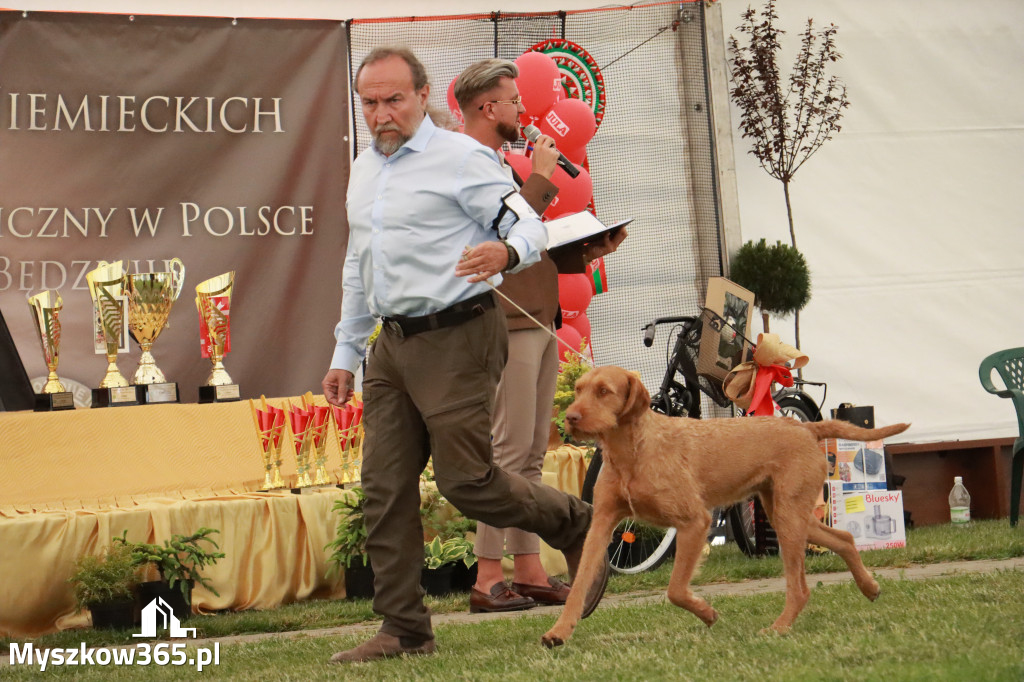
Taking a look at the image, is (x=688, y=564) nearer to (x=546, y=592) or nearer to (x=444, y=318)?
(x=444, y=318)

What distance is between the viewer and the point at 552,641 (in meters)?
3.23

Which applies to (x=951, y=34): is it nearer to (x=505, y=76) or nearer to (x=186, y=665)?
(x=505, y=76)

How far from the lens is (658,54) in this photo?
26.5 feet

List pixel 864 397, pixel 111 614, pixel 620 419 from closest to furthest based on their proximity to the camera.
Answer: pixel 620 419 < pixel 111 614 < pixel 864 397

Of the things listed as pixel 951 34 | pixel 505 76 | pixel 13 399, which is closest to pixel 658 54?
pixel 951 34

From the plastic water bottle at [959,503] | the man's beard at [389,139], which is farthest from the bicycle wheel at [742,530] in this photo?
the man's beard at [389,139]

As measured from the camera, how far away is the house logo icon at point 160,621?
4445 mm

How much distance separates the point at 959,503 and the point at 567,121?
3543 millimetres

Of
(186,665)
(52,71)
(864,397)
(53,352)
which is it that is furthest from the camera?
(864,397)

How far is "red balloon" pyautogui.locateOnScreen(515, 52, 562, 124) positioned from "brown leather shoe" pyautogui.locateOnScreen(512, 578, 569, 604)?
120 inches

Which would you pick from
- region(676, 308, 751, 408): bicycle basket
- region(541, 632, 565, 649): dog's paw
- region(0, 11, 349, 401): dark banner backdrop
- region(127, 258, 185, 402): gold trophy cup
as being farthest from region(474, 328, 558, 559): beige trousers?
region(0, 11, 349, 401): dark banner backdrop

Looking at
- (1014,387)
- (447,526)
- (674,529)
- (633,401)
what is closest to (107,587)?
(447,526)

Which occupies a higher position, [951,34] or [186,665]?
[951,34]

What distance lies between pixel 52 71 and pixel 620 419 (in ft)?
17.1
